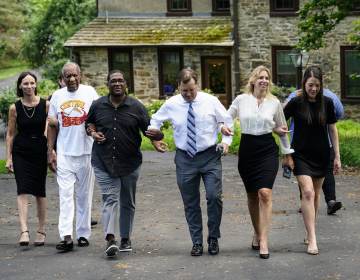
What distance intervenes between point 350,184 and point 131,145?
6.18 metres

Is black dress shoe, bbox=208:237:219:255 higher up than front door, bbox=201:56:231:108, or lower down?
higher up

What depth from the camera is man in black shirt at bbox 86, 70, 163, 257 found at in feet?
28.0

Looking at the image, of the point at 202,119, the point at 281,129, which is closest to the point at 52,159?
the point at 202,119

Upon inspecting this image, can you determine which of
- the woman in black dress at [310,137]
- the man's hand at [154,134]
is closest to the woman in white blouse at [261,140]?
the woman in black dress at [310,137]

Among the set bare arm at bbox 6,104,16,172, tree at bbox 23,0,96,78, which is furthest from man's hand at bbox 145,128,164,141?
tree at bbox 23,0,96,78

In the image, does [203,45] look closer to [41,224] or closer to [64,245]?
[41,224]

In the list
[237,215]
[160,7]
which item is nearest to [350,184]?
[237,215]

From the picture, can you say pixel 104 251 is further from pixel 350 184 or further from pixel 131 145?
pixel 350 184

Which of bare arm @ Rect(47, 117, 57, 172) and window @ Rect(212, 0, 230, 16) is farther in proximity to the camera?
window @ Rect(212, 0, 230, 16)

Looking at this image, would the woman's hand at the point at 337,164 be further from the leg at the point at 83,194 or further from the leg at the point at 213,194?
the leg at the point at 83,194

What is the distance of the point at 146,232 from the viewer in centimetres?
987

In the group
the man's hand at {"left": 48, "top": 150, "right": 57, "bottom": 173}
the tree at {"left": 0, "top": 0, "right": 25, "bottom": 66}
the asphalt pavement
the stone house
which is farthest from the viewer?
the tree at {"left": 0, "top": 0, "right": 25, "bottom": 66}

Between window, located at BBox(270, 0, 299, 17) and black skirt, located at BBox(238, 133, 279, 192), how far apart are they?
21908mm

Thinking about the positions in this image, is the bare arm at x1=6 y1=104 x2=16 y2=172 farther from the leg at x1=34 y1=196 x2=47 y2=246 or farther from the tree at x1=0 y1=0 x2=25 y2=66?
the tree at x1=0 y1=0 x2=25 y2=66
